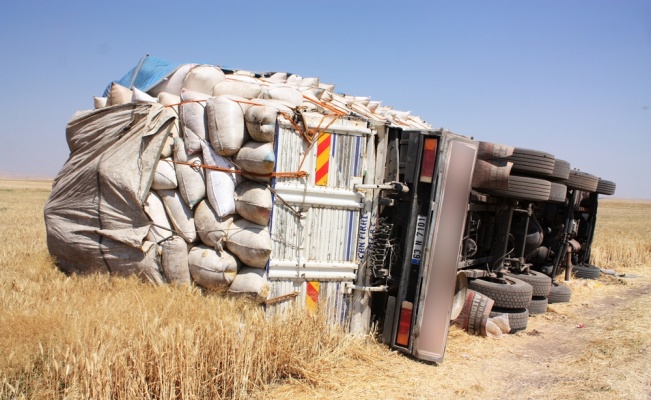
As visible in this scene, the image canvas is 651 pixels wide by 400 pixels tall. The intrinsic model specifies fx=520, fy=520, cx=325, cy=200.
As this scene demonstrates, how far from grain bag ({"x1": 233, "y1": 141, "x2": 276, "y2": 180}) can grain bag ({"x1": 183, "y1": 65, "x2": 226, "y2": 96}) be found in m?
1.23

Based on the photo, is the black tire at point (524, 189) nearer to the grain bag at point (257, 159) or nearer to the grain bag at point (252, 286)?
the grain bag at point (257, 159)

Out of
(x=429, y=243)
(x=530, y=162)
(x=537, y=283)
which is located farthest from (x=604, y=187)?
(x=429, y=243)

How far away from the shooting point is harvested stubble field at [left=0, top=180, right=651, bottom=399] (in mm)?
3293

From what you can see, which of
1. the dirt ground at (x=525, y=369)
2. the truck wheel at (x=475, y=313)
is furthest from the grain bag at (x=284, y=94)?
the truck wheel at (x=475, y=313)

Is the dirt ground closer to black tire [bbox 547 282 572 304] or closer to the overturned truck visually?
the overturned truck

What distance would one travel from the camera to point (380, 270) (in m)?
5.33

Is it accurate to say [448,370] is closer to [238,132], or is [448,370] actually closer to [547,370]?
[547,370]

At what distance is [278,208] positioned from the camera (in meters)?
5.15

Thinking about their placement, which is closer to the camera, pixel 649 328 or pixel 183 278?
pixel 183 278

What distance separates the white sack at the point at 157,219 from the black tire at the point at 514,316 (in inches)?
157

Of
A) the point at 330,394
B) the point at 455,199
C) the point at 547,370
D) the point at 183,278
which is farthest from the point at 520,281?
the point at 183,278

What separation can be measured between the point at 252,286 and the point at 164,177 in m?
1.42

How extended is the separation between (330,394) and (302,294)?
136 centimetres

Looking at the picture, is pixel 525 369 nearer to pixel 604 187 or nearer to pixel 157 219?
pixel 157 219
